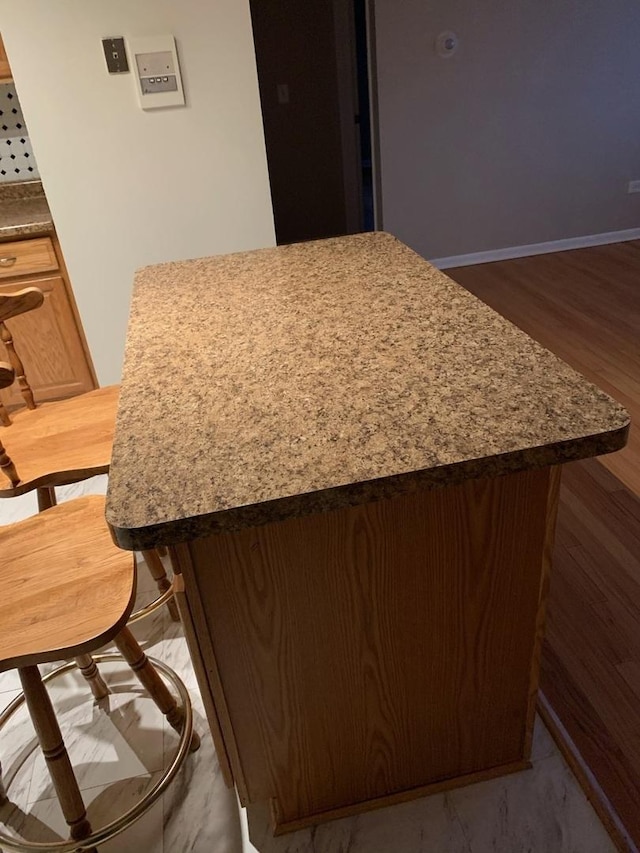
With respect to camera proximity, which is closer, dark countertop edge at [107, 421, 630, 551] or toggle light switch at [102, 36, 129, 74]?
dark countertop edge at [107, 421, 630, 551]

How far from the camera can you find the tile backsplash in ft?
9.37

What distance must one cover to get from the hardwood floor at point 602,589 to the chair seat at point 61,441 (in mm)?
1152

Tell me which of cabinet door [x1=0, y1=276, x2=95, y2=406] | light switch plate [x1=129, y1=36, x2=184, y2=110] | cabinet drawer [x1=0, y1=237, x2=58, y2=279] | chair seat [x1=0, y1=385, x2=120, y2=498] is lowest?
cabinet door [x1=0, y1=276, x2=95, y2=406]

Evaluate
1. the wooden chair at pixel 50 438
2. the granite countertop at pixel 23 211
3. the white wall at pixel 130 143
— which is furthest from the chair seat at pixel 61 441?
the granite countertop at pixel 23 211

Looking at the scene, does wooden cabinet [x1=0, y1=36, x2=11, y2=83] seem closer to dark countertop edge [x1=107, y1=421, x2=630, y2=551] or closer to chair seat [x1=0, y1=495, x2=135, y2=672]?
chair seat [x1=0, y1=495, x2=135, y2=672]

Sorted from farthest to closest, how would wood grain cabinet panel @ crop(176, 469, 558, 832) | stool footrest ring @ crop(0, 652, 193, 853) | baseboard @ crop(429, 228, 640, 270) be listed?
baseboard @ crop(429, 228, 640, 270)
stool footrest ring @ crop(0, 652, 193, 853)
wood grain cabinet panel @ crop(176, 469, 558, 832)

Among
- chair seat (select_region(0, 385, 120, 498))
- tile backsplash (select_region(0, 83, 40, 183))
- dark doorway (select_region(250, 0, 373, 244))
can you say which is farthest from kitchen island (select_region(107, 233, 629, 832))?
dark doorway (select_region(250, 0, 373, 244))

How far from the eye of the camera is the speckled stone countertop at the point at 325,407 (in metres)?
0.75

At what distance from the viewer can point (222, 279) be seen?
1519 mm

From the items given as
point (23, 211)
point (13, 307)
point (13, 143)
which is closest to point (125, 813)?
point (13, 307)

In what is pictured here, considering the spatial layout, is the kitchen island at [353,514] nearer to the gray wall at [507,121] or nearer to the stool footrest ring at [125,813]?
the stool footrest ring at [125,813]

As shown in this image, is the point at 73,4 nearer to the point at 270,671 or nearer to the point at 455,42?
the point at 270,671

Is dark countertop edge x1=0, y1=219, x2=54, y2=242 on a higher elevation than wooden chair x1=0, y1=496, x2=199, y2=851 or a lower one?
higher

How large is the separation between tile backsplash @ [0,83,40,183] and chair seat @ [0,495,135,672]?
2299 mm
